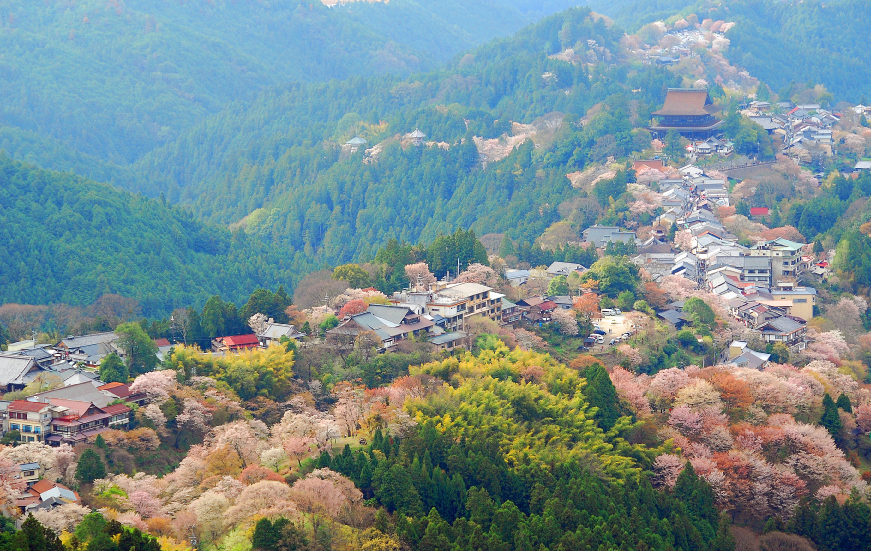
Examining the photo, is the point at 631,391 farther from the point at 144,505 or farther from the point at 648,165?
the point at 648,165

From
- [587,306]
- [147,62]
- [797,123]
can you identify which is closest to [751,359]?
[587,306]

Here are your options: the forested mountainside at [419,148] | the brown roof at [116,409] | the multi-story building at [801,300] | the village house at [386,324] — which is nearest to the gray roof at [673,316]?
the multi-story building at [801,300]

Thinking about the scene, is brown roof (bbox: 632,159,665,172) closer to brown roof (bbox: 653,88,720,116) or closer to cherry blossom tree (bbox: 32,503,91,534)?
brown roof (bbox: 653,88,720,116)

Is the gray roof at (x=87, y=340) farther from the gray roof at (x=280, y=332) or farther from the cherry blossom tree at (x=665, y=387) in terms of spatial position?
the cherry blossom tree at (x=665, y=387)

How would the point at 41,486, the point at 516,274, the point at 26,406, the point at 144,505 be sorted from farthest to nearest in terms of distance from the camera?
the point at 516,274
the point at 26,406
the point at 144,505
the point at 41,486

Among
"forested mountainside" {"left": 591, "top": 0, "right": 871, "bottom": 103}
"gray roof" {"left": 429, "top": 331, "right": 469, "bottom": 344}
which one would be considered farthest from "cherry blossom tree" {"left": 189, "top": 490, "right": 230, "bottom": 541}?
"forested mountainside" {"left": 591, "top": 0, "right": 871, "bottom": 103}

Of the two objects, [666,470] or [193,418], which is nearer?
[193,418]
